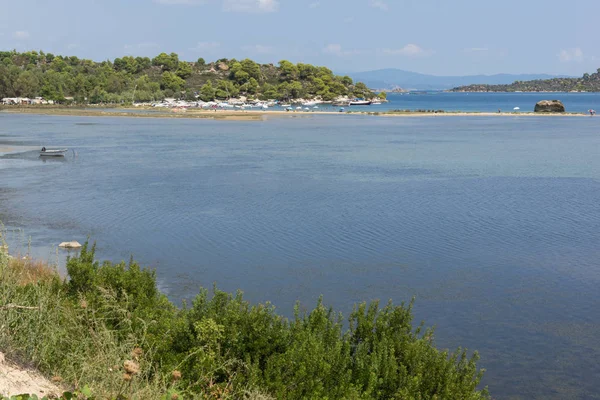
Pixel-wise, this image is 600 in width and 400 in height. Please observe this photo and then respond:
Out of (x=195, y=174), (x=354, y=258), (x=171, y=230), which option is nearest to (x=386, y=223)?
(x=354, y=258)

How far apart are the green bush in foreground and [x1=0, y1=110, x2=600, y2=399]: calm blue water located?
382 centimetres

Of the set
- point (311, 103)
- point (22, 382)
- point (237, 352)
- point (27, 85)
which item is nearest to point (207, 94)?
point (311, 103)

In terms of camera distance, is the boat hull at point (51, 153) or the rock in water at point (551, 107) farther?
the rock in water at point (551, 107)

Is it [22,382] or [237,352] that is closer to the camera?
[22,382]

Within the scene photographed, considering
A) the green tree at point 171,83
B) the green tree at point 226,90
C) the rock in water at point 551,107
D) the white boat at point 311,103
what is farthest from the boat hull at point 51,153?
the green tree at point 171,83

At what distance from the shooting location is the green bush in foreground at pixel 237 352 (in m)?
8.48

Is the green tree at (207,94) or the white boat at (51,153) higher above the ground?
the green tree at (207,94)

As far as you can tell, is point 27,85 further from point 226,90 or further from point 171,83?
point 226,90

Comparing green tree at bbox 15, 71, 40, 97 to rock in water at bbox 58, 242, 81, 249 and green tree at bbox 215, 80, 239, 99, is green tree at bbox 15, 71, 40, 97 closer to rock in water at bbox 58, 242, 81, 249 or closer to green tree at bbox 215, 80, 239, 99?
green tree at bbox 215, 80, 239, 99

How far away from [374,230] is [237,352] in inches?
637

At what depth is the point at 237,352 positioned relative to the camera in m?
Answer: 9.27

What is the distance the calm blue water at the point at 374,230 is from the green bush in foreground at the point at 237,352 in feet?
12.5

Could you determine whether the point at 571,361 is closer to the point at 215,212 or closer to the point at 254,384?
the point at 254,384

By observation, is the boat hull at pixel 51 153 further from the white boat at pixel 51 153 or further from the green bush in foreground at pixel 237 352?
the green bush in foreground at pixel 237 352
